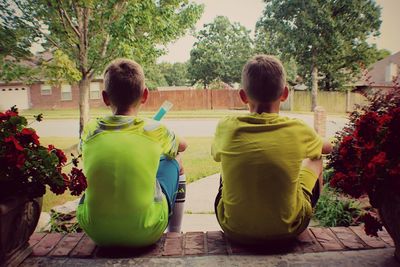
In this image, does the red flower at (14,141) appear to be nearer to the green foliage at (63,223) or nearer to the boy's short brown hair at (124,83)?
the boy's short brown hair at (124,83)

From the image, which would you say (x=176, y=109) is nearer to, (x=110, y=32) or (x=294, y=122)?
(x=110, y=32)

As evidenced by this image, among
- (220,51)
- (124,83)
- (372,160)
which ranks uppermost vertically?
(220,51)

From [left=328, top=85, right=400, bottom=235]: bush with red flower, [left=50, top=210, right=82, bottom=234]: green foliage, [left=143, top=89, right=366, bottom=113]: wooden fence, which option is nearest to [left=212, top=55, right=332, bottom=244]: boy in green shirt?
[left=328, top=85, right=400, bottom=235]: bush with red flower

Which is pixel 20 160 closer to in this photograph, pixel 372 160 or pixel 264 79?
pixel 264 79

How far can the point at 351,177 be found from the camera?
47.1 inches

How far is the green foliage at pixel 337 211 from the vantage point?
2.49m

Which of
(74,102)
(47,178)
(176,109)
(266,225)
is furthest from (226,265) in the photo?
(74,102)

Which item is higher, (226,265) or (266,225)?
(266,225)

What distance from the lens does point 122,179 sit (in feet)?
4.02

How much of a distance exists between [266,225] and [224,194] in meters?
0.19

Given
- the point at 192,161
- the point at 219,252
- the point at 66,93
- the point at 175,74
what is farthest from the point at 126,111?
the point at 175,74

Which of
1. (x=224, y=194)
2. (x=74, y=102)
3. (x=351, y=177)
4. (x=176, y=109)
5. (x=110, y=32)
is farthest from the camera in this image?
(x=74, y=102)

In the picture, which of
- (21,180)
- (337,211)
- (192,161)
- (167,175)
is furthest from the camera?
(192,161)

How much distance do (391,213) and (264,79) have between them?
600 millimetres
